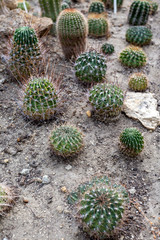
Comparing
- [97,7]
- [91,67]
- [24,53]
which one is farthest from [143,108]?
[97,7]

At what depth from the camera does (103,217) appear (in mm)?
2578

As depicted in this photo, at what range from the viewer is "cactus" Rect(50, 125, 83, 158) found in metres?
3.61

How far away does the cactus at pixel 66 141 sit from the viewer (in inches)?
142

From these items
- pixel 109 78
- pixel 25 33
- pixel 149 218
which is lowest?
pixel 149 218

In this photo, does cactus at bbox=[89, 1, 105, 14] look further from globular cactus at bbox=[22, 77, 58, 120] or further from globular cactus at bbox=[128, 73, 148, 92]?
globular cactus at bbox=[22, 77, 58, 120]

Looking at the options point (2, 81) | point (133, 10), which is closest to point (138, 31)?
point (133, 10)

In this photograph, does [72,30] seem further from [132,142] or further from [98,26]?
[132,142]

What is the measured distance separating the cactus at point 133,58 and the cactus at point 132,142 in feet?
7.33

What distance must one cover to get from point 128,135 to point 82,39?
269cm

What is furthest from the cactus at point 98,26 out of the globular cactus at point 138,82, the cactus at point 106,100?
the cactus at point 106,100

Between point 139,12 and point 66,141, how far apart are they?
16.1ft

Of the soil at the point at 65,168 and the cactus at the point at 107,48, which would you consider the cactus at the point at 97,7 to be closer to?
the cactus at the point at 107,48

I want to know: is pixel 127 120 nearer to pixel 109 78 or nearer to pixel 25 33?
pixel 109 78

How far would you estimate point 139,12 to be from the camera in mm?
7000
